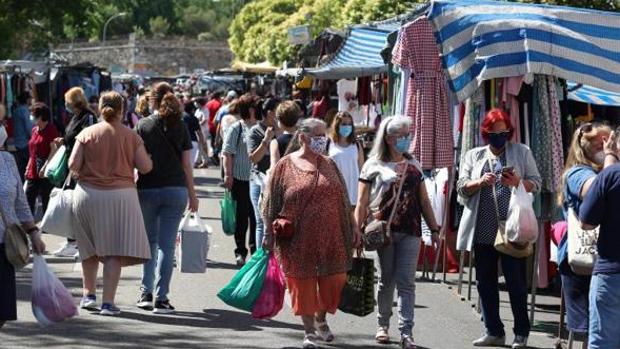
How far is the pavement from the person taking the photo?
32.2 ft

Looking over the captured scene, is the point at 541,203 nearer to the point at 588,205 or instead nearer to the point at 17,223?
the point at 588,205

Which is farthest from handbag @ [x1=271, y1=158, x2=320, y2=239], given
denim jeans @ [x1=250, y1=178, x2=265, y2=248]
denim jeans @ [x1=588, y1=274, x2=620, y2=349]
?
denim jeans @ [x1=250, y1=178, x2=265, y2=248]

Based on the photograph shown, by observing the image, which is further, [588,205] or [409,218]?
[409,218]

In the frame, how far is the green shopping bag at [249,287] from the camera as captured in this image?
10.1m

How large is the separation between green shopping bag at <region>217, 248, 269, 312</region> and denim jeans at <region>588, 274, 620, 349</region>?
3.08 meters

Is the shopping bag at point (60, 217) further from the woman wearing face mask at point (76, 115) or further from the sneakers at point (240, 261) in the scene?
the sneakers at point (240, 261)

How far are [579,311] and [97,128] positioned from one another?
13.1 ft

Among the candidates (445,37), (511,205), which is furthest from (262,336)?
(445,37)

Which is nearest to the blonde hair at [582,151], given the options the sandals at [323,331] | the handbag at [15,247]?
the sandals at [323,331]

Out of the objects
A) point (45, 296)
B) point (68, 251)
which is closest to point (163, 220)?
point (45, 296)

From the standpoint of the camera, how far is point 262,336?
1019cm

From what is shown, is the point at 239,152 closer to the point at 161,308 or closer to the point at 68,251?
the point at 68,251

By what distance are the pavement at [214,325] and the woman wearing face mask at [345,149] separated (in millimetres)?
1265

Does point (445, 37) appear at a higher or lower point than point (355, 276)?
higher
